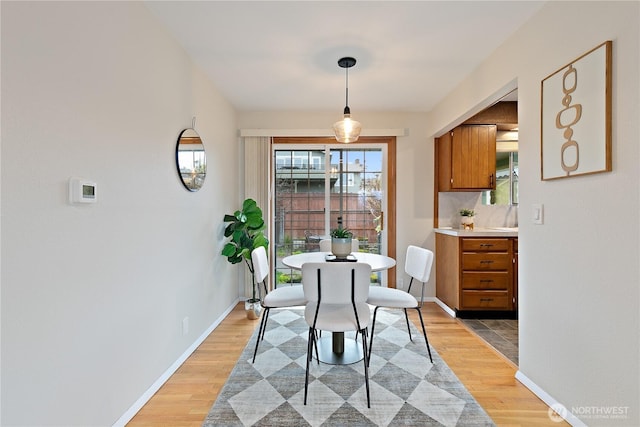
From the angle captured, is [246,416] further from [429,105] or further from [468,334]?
[429,105]

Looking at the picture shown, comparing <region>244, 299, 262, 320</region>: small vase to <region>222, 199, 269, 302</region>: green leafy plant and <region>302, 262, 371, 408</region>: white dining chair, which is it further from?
<region>302, 262, 371, 408</region>: white dining chair

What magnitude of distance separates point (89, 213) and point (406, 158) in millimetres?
3498

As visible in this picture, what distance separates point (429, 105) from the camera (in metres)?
3.75

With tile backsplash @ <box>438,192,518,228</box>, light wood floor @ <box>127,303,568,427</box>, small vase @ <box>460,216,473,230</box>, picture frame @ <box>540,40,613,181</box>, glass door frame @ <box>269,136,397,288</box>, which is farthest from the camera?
glass door frame @ <box>269,136,397,288</box>

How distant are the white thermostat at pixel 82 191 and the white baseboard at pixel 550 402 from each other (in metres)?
2.72

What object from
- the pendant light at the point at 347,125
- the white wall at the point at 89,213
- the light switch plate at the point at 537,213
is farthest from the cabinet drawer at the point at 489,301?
the white wall at the point at 89,213

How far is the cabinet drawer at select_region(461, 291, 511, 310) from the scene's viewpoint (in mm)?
3266

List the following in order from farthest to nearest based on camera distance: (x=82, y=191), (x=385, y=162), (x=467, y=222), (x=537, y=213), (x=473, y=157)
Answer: (x=385, y=162) < (x=467, y=222) < (x=473, y=157) < (x=537, y=213) < (x=82, y=191)

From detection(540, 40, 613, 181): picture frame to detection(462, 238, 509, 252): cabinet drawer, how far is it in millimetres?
1516

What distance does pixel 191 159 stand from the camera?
2523mm

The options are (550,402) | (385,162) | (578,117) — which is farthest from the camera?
(385,162)

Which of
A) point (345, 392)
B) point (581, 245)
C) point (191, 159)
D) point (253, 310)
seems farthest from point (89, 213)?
point (581, 245)

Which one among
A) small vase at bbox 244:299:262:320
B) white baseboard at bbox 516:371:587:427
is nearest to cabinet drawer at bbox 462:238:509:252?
white baseboard at bbox 516:371:587:427

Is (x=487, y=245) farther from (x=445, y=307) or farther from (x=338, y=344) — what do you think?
(x=338, y=344)
